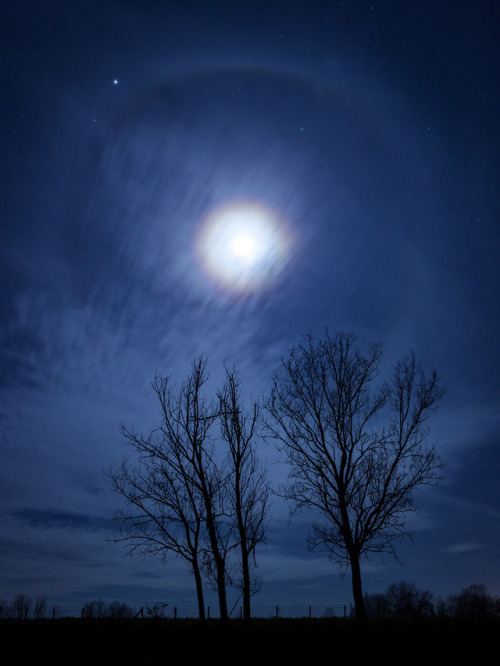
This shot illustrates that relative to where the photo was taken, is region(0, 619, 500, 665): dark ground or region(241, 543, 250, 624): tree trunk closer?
region(0, 619, 500, 665): dark ground

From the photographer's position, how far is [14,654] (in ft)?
39.8

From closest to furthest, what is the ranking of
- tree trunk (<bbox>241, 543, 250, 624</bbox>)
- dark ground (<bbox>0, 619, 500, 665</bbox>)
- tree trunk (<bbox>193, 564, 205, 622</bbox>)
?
dark ground (<bbox>0, 619, 500, 665</bbox>), tree trunk (<bbox>241, 543, 250, 624</bbox>), tree trunk (<bbox>193, 564, 205, 622</bbox>)

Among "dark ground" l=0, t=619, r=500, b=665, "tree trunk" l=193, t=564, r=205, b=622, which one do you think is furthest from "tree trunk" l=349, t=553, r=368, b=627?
"tree trunk" l=193, t=564, r=205, b=622

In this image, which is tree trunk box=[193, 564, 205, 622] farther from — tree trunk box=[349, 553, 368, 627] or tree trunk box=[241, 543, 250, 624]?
tree trunk box=[349, 553, 368, 627]

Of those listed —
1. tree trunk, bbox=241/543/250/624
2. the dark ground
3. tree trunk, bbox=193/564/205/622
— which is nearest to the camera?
the dark ground

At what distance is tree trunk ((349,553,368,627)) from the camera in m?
17.0

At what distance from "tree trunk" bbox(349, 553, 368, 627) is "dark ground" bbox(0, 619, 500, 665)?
4.21 ft

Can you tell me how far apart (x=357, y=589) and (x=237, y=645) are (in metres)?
6.24

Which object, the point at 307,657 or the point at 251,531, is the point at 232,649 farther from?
the point at 251,531

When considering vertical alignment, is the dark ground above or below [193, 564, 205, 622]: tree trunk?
below

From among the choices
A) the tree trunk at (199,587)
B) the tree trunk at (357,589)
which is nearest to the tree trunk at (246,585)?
the tree trunk at (199,587)

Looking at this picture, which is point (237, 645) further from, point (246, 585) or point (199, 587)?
point (199, 587)

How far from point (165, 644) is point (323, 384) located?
459 inches

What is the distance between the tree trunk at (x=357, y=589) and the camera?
671 inches
